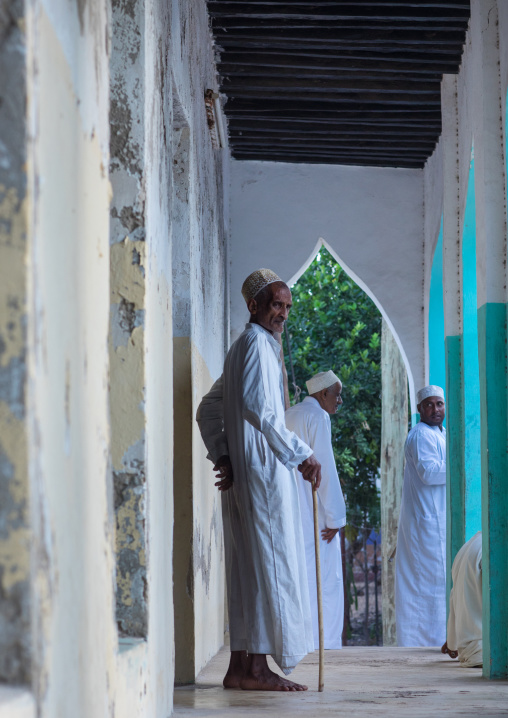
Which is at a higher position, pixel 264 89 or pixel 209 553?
pixel 264 89

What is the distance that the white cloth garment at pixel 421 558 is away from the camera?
7695 mm

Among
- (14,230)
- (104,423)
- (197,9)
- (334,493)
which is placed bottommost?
(334,493)

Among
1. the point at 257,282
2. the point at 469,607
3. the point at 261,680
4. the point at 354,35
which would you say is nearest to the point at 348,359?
the point at 354,35

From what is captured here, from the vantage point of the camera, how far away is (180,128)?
4.76 meters

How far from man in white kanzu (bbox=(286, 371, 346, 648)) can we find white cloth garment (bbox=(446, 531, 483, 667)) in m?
1.51

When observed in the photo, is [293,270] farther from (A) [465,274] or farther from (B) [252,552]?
(B) [252,552]

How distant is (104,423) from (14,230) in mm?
809

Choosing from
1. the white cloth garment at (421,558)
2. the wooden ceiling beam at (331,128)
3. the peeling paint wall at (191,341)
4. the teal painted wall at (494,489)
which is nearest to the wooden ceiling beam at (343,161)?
the wooden ceiling beam at (331,128)

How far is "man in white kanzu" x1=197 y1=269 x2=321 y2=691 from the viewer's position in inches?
155

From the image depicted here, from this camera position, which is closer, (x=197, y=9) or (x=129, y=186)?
(x=129, y=186)

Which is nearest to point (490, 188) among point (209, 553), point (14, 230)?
point (209, 553)

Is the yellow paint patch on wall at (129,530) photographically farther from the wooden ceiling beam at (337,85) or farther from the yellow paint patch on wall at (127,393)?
the wooden ceiling beam at (337,85)

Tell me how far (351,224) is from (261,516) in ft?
18.6

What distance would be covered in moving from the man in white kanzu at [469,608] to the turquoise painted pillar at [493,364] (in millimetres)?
556
